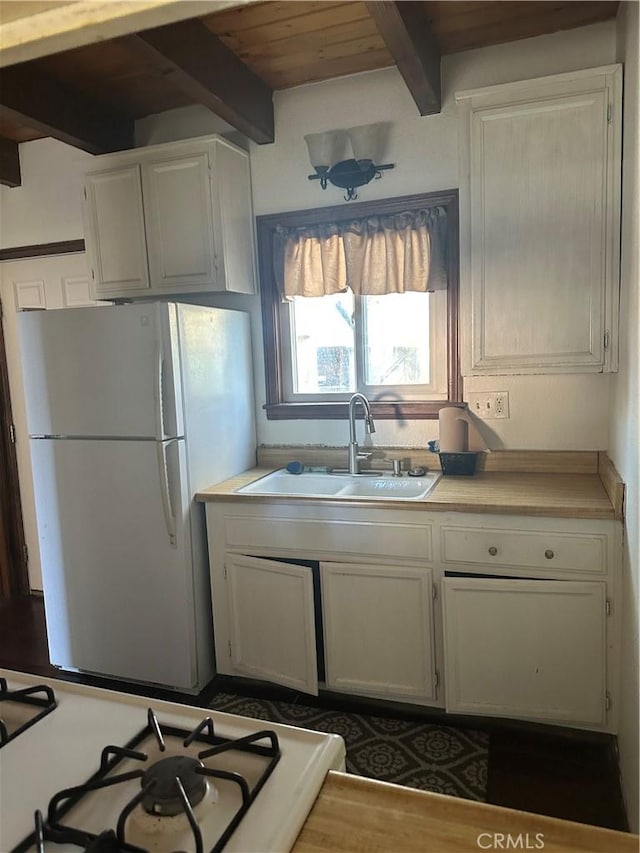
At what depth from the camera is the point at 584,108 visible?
7.00 feet

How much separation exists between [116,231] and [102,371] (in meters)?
0.80

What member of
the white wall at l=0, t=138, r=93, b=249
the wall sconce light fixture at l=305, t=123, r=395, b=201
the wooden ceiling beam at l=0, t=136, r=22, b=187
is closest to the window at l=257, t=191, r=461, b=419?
the wall sconce light fixture at l=305, t=123, r=395, b=201

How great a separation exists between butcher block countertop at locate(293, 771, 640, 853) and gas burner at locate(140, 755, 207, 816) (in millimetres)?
150

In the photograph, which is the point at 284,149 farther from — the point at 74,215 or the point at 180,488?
the point at 180,488

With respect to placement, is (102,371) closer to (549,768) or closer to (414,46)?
(414,46)

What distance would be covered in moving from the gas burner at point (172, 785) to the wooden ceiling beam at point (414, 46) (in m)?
2.06

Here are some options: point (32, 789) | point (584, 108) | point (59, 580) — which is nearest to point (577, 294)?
point (584, 108)

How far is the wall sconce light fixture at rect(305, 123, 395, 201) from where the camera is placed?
2.66 m

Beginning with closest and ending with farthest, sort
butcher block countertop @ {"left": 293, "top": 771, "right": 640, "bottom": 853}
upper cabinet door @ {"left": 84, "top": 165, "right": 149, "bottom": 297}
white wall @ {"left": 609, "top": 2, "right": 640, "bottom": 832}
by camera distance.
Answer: butcher block countertop @ {"left": 293, "top": 771, "right": 640, "bottom": 853} < white wall @ {"left": 609, "top": 2, "right": 640, "bottom": 832} < upper cabinet door @ {"left": 84, "top": 165, "right": 149, "bottom": 297}

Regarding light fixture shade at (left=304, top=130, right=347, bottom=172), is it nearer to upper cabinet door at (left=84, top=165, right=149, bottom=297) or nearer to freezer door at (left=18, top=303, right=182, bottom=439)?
upper cabinet door at (left=84, top=165, right=149, bottom=297)

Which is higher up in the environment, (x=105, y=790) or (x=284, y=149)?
(x=284, y=149)

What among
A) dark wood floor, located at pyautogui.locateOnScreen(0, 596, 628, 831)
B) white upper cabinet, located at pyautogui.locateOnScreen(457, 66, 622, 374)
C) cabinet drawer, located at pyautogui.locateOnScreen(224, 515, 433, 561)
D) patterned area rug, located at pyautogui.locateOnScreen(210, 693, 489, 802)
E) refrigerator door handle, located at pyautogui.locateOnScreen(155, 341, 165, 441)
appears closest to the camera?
dark wood floor, located at pyautogui.locateOnScreen(0, 596, 628, 831)

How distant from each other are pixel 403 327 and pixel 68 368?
146 cm

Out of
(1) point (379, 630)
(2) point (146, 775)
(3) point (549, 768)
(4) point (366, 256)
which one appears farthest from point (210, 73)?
(3) point (549, 768)
